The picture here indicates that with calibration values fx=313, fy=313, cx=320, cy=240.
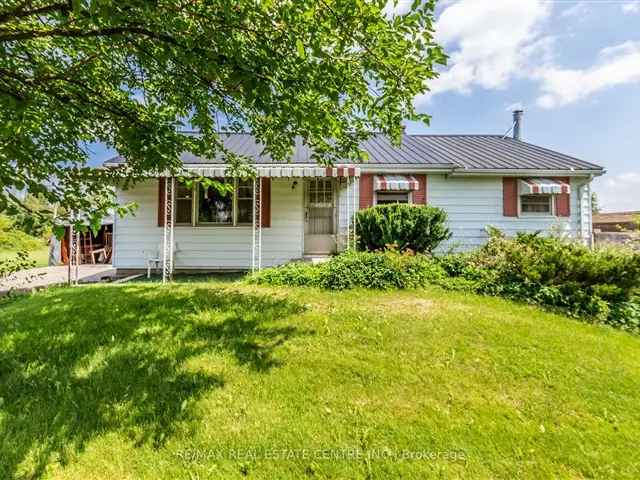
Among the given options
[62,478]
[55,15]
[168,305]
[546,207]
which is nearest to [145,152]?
[55,15]

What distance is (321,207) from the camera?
32.7 feet

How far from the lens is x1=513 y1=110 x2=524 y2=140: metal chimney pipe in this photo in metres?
13.8

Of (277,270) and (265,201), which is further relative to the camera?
(265,201)

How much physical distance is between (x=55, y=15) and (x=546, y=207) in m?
12.0

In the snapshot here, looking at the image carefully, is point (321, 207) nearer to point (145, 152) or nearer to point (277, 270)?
point (277, 270)

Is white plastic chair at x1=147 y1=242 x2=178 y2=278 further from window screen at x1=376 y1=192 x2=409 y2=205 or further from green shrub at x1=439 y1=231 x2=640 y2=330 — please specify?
green shrub at x1=439 y1=231 x2=640 y2=330

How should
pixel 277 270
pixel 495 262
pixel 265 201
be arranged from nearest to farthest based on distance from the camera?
pixel 495 262, pixel 277 270, pixel 265 201

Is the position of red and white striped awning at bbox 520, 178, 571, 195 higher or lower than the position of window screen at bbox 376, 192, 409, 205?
higher

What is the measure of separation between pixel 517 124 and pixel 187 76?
15.1 metres

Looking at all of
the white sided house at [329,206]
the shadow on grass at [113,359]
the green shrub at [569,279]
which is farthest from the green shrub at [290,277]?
the white sided house at [329,206]

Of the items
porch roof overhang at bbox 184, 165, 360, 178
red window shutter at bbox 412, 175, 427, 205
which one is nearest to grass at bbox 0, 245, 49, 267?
porch roof overhang at bbox 184, 165, 360, 178

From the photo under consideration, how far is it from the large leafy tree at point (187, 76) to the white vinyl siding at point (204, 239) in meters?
4.79

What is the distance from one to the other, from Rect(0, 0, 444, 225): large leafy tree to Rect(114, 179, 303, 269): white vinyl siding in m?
4.79

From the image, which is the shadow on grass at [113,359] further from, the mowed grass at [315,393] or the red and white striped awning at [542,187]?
the red and white striped awning at [542,187]
